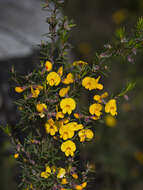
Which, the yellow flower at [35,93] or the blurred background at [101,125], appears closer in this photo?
the yellow flower at [35,93]

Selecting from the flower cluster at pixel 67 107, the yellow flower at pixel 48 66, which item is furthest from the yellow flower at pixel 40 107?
the yellow flower at pixel 48 66

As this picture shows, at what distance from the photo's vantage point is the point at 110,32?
4977 millimetres

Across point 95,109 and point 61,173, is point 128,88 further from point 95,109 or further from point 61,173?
point 61,173

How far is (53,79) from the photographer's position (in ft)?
2.59

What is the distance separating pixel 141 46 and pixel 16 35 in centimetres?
219

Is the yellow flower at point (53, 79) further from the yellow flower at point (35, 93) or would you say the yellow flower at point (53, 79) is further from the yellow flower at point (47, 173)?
the yellow flower at point (47, 173)

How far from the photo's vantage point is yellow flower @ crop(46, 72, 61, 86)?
783 mm

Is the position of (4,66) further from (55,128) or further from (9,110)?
(55,128)

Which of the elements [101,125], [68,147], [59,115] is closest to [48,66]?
[59,115]

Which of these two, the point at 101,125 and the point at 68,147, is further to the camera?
the point at 101,125

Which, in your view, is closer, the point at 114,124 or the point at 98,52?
the point at 98,52

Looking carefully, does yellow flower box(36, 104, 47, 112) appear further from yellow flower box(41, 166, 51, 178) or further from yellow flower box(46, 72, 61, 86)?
yellow flower box(41, 166, 51, 178)

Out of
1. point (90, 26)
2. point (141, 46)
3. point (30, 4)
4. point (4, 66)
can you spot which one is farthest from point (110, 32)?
point (141, 46)

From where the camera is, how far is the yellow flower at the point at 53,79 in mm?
783
